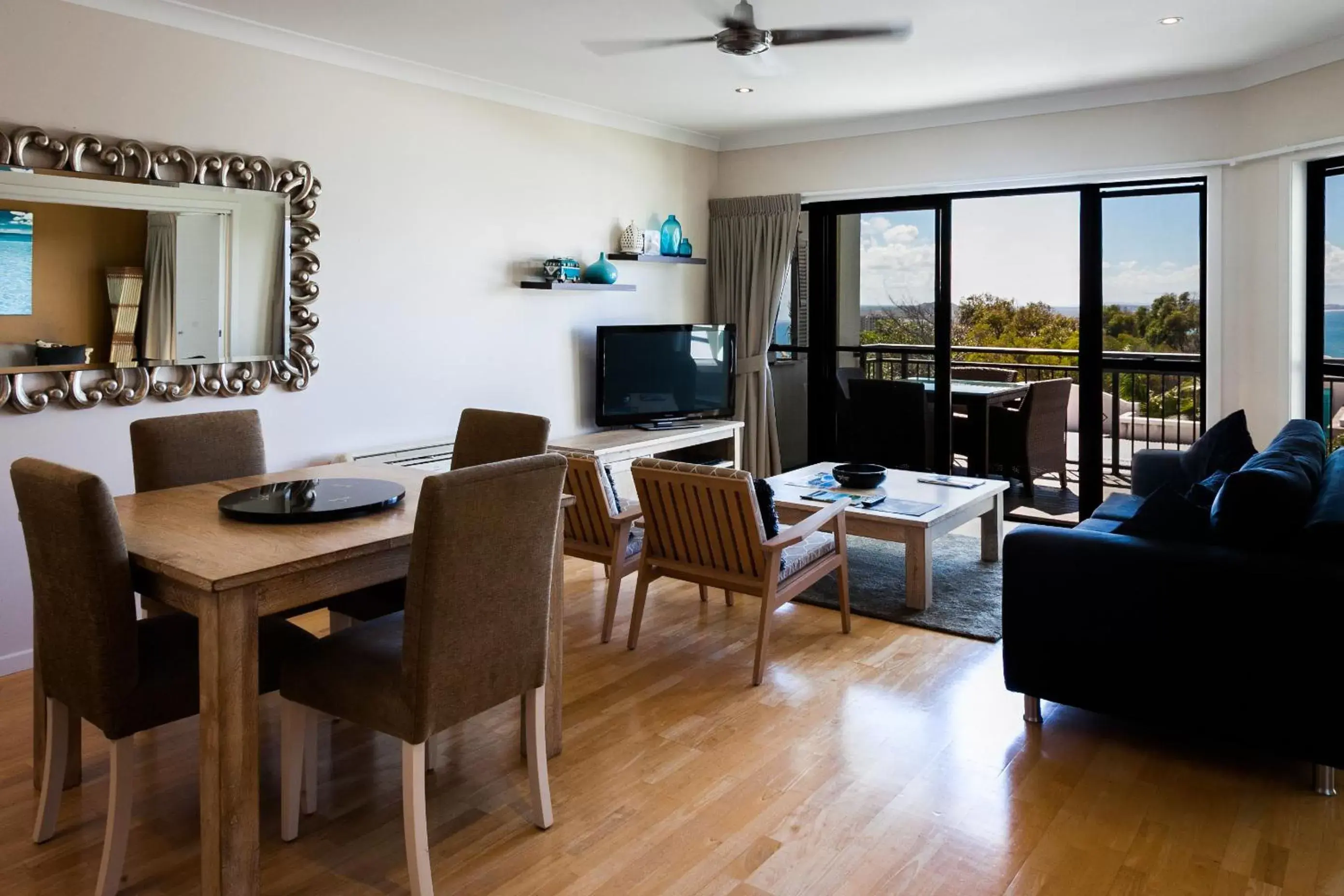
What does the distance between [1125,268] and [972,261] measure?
42.5 inches

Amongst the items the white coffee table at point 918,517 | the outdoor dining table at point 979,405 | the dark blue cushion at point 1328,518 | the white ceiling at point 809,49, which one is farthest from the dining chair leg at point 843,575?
the outdoor dining table at point 979,405

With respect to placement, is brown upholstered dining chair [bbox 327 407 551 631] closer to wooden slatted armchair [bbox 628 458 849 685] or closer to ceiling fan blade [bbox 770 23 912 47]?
wooden slatted armchair [bbox 628 458 849 685]

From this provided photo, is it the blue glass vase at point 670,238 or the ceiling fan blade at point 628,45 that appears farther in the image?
the blue glass vase at point 670,238

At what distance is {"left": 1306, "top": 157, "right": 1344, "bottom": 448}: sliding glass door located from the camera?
486 cm

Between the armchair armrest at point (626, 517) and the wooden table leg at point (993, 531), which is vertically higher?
the armchair armrest at point (626, 517)

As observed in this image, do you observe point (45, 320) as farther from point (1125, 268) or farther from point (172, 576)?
point (1125, 268)

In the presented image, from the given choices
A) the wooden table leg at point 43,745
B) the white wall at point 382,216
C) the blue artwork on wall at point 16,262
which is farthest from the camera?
the white wall at point 382,216

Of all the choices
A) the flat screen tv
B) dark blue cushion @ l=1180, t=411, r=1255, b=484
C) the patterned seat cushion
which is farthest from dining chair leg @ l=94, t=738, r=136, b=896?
the flat screen tv

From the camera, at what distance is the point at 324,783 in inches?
112

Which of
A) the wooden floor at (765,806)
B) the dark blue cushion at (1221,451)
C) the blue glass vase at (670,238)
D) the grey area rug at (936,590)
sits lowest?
the wooden floor at (765,806)

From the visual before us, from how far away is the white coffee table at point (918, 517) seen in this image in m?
4.38

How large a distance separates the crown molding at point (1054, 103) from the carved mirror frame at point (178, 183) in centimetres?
332

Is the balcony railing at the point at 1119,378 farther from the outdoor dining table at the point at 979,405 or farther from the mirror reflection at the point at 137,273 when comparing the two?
the mirror reflection at the point at 137,273

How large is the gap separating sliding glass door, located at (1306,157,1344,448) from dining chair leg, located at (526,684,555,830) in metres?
4.31
